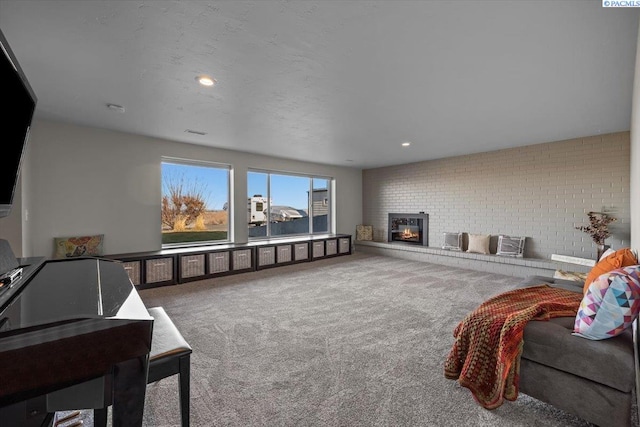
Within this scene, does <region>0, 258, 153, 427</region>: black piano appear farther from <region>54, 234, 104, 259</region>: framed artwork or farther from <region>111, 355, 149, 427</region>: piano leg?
<region>54, 234, 104, 259</region>: framed artwork

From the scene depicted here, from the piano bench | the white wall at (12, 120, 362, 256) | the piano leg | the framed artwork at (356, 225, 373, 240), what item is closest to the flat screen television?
the piano bench

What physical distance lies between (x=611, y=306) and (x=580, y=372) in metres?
0.40

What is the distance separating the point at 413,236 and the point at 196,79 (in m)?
6.02

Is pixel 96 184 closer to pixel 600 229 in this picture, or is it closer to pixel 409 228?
pixel 409 228

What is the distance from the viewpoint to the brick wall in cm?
440

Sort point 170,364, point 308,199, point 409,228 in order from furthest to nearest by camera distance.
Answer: point 308,199, point 409,228, point 170,364

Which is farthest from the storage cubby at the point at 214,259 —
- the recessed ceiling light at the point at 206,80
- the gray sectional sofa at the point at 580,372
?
the gray sectional sofa at the point at 580,372

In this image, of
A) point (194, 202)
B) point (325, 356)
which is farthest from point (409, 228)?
point (325, 356)

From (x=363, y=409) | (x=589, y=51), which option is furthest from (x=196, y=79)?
(x=589, y=51)

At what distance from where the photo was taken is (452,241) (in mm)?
6117

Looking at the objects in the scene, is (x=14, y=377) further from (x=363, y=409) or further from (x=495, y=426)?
(x=495, y=426)

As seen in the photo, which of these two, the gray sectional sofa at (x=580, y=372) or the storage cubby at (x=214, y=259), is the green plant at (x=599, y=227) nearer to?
the gray sectional sofa at (x=580, y=372)

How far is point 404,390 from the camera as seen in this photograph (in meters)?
1.87

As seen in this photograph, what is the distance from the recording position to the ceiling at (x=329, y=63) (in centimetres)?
170
